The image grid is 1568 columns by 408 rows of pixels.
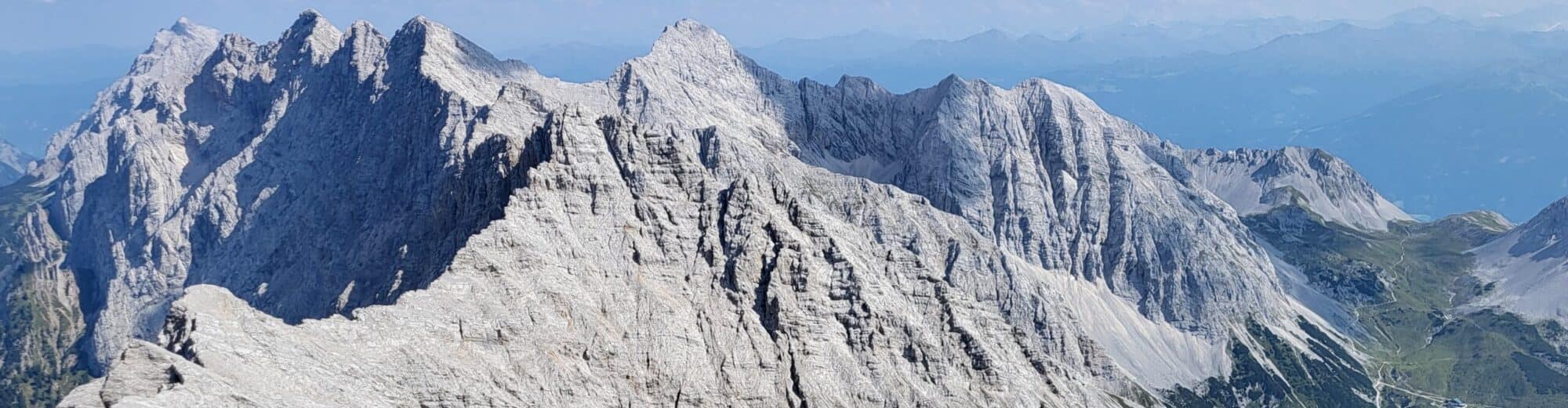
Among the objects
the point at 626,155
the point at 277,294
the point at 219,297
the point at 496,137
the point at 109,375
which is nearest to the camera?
the point at 109,375

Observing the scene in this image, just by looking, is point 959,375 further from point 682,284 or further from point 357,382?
point 357,382

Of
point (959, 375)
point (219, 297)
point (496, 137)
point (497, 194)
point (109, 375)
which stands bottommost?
point (959, 375)

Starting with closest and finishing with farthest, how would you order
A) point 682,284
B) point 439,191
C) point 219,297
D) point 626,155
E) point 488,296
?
point 219,297 → point 488,296 → point 682,284 → point 626,155 → point 439,191

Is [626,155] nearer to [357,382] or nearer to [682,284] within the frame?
[682,284]

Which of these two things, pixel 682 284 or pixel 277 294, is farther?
pixel 277 294

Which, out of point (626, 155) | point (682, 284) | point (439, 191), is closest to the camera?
point (682, 284)

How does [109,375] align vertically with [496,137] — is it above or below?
below

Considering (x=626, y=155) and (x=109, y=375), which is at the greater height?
(x=626, y=155)

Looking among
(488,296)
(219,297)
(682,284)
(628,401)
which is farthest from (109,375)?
(682,284)

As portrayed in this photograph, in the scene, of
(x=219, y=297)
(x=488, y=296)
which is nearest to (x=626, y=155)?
(x=488, y=296)
